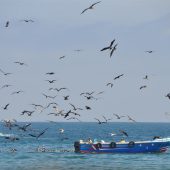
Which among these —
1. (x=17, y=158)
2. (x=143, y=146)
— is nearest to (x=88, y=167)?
(x=17, y=158)

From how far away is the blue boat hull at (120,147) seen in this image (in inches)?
4205

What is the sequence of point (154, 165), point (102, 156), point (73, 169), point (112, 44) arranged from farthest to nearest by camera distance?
1. point (102, 156)
2. point (154, 165)
3. point (73, 169)
4. point (112, 44)

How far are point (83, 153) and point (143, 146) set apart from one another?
995cm

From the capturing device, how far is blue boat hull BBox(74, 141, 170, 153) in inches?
4205

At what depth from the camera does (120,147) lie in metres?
107

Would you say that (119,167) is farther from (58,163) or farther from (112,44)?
(112,44)

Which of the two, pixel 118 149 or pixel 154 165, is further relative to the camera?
pixel 118 149

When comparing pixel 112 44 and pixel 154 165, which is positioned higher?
pixel 112 44

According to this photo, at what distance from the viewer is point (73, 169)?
265 ft

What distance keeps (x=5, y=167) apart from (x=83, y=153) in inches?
1081

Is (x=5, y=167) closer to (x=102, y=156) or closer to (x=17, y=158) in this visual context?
(x=17, y=158)

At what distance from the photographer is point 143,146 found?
4269 inches

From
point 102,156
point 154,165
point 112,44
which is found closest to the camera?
point 112,44

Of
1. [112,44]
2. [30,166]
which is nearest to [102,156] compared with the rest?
[30,166]
